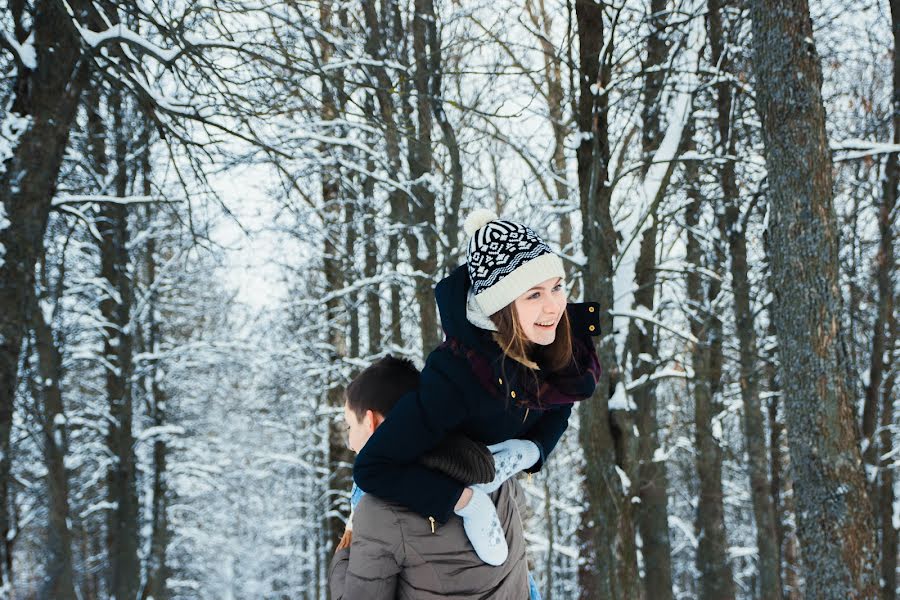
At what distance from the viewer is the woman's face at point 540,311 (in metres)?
2.45

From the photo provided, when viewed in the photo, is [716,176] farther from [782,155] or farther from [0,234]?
[0,234]

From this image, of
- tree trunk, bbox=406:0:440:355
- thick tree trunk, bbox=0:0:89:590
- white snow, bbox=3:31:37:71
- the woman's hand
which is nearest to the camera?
the woman's hand

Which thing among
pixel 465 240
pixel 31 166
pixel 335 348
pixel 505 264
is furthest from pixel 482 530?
pixel 335 348

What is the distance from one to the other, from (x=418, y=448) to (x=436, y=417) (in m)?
0.11

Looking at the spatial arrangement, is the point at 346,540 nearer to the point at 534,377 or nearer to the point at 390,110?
the point at 534,377

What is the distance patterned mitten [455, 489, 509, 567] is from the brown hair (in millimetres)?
442

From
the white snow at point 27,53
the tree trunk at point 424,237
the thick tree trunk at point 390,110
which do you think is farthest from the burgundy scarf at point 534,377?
the tree trunk at point 424,237

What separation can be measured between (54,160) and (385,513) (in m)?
3.84

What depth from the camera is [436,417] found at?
2344 millimetres

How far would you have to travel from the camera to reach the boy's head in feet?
Answer: 8.96

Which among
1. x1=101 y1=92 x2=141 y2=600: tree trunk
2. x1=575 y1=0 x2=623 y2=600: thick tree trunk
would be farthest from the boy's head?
x1=101 y1=92 x2=141 y2=600: tree trunk

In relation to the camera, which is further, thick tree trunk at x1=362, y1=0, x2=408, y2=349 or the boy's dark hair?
thick tree trunk at x1=362, y1=0, x2=408, y2=349

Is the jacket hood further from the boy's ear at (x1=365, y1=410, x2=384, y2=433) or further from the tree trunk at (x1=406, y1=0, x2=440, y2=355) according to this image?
the tree trunk at (x1=406, y1=0, x2=440, y2=355)

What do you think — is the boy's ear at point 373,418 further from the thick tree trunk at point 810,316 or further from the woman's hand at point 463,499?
the thick tree trunk at point 810,316
